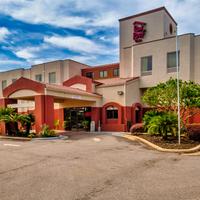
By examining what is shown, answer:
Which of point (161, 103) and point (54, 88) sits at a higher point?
point (54, 88)

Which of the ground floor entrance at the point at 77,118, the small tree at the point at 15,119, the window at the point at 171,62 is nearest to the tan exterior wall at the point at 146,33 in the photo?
the window at the point at 171,62

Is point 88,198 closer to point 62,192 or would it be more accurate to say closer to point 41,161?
point 62,192

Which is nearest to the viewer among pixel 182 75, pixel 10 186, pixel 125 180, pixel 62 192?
pixel 62 192

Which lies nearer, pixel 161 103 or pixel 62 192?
pixel 62 192

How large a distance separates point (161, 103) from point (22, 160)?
11422mm

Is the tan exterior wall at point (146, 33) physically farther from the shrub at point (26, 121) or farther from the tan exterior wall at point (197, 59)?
the shrub at point (26, 121)

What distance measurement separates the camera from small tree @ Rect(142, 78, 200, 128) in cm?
1570

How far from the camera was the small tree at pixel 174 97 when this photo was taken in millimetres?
15703

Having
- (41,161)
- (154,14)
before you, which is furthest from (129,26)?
(41,161)

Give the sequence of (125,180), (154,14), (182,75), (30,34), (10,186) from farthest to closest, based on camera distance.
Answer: (154,14) < (182,75) < (30,34) < (125,180) < (10,186)

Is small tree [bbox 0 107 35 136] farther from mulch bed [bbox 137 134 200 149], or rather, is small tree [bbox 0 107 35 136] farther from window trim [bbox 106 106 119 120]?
mulch bed [bbox 137 134 200 149]

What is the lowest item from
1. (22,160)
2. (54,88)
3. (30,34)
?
(22,160)

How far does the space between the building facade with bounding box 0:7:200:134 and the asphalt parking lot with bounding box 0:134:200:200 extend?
1031cm

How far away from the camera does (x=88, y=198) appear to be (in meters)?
5.46
